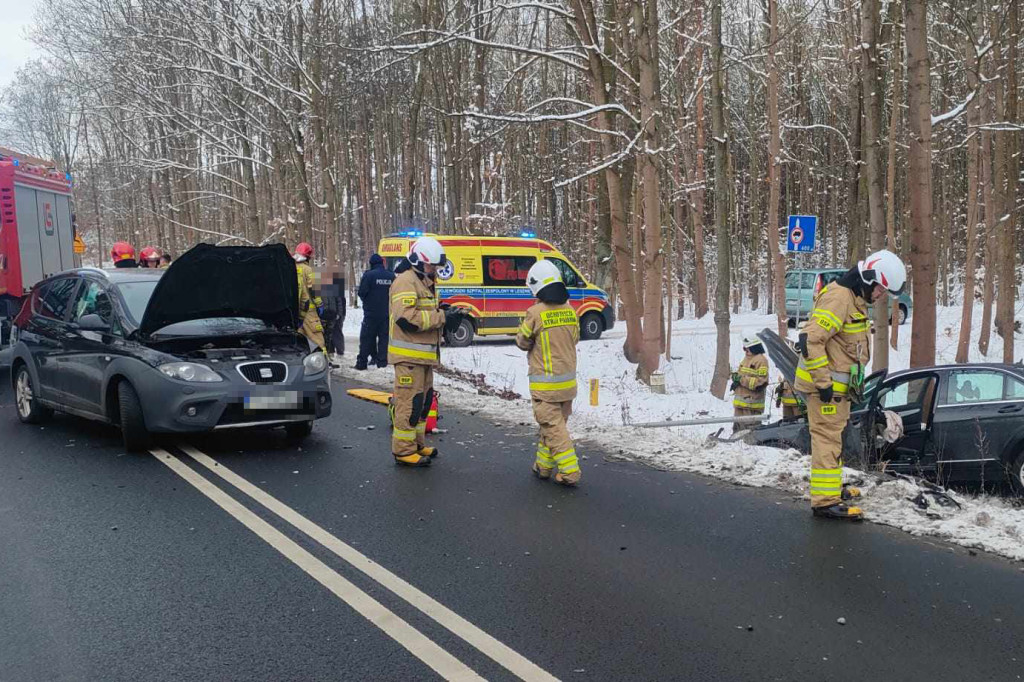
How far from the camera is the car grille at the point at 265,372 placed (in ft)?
25.4

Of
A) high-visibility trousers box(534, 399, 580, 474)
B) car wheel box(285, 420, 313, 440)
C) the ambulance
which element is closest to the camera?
high-visibility trousers box(534, 399, 580, 474)

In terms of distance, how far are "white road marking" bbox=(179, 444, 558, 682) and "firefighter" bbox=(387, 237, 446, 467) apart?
1375mm

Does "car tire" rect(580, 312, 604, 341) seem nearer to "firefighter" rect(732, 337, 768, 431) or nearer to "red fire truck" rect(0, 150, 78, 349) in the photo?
"firefighter" rect(732, 337, 768, 431)

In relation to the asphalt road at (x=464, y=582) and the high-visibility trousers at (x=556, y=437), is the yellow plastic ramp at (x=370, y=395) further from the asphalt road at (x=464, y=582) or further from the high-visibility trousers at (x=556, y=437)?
the high-visibility trousers at (x=556, y=437)

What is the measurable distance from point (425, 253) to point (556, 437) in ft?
6.35

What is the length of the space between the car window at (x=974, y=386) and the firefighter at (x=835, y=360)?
3.22m

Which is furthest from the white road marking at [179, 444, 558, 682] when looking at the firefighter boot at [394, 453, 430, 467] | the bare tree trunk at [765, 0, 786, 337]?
the bare tree trunk at [765, 0, 786, 337]

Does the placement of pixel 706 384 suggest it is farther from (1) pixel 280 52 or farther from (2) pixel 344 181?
(2) pixel 344 181

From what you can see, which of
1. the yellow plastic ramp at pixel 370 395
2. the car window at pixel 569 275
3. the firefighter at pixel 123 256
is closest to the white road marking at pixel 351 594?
the yellow plastic ramp at pixel 370 395

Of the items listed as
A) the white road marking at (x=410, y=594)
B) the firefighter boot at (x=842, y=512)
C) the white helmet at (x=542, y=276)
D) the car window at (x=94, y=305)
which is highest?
the white helmet at (x=542, y=276)

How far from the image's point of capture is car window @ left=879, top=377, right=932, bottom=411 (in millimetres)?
9086

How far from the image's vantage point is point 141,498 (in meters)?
6.43

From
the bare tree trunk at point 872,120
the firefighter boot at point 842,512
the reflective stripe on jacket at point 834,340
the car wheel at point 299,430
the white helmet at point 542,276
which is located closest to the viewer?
the firefighter boot at point 842,512

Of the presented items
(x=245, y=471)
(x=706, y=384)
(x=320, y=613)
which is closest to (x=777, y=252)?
(x=706, y=384)
